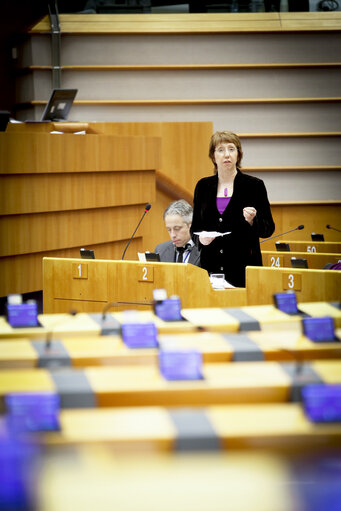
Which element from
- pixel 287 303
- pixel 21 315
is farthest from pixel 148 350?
pixel 287 303

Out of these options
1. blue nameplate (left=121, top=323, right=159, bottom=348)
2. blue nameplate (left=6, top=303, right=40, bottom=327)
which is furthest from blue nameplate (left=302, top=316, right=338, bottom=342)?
blue nameplate (left=6, top=303, right=40, bottom=327)

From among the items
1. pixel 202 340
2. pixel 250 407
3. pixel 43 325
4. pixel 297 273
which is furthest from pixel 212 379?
pixel 297 273

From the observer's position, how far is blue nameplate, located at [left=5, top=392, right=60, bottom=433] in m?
1.38

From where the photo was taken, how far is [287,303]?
7.84ft

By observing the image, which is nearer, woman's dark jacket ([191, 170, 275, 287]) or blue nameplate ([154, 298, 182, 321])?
blue nameplate ([154, 298, 182, 321])

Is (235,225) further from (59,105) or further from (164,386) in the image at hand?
(59,105)

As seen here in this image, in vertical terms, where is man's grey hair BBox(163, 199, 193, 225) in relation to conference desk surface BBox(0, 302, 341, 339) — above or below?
above

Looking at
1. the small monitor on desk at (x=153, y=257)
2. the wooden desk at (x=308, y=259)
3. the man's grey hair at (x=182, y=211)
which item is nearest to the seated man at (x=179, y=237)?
the man's grey hair at (x=182, y=211)

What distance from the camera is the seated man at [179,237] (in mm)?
3930

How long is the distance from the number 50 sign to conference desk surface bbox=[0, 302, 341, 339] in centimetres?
96

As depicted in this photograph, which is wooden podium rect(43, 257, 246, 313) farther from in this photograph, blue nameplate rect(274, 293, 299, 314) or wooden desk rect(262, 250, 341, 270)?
wooden desk rect(262, 250, 341, 270)

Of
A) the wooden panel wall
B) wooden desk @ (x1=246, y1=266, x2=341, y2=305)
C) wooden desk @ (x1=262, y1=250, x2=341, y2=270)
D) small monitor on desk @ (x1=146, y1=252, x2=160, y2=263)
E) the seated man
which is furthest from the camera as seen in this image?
wooden desk @ (x1=262, y1=250, x2=341, y2=270)

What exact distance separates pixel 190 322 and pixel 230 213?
1.44m

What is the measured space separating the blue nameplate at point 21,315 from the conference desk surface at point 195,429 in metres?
0.77
